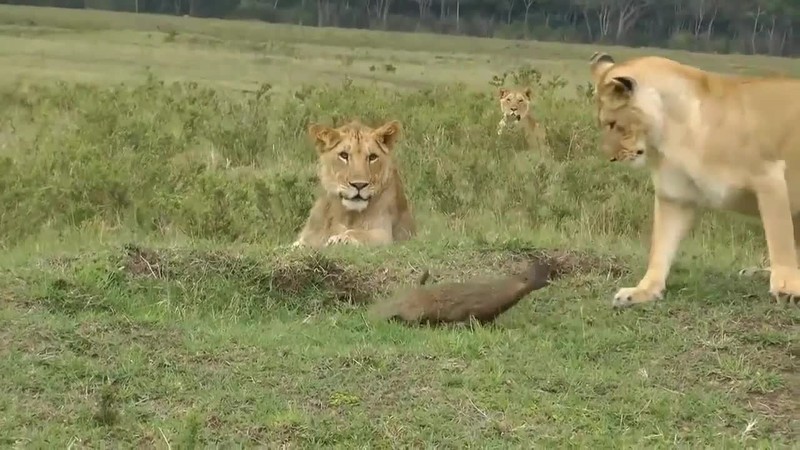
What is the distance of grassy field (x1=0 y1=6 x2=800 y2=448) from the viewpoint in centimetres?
409

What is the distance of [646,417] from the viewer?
4.22 meters

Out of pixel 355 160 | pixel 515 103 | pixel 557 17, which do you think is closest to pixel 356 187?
pixel 355 160

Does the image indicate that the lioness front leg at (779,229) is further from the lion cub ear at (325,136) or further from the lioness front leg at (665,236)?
the lion cub ear at (325,136)

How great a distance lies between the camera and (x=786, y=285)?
5.52m

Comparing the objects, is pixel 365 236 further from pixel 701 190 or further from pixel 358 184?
pixel 701 190

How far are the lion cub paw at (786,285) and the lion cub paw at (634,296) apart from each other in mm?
492

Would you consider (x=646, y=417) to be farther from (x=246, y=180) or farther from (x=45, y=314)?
(x=246, y=180)

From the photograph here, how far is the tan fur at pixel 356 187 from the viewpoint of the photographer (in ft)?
24.8

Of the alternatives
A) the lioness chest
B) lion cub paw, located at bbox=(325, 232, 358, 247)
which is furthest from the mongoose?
lion cub paw, located at bbox=(325, 232, 358, 247)

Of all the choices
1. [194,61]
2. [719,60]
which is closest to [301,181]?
[194,61]

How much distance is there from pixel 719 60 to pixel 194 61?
16.8 m

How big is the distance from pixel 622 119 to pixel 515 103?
855 cm

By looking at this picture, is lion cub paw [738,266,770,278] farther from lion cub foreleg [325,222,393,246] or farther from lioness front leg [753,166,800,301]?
lion cub foreleg [325,222,393,246]

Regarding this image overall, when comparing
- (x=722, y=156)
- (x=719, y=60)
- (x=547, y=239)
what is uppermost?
(x=722, y=156)
